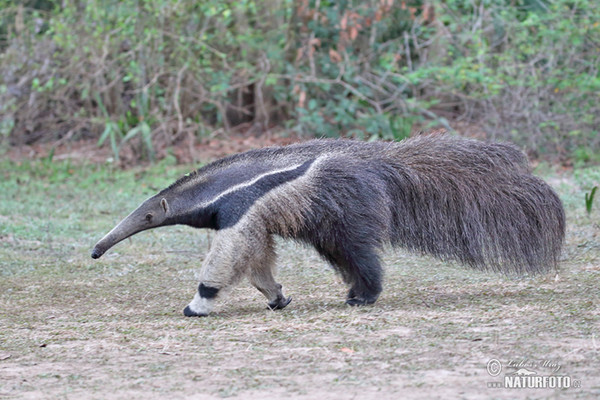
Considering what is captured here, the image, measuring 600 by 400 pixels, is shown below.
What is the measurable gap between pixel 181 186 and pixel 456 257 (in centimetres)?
184

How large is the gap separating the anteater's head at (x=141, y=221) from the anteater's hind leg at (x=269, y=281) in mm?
680

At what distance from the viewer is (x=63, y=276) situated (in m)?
6.73

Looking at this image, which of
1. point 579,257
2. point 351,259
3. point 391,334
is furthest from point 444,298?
point 579,257

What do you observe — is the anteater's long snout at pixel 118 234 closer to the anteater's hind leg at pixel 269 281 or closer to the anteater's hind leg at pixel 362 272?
the anteater's hind leg at pixel 269 281

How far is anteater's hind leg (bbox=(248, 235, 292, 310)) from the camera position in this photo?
212 inches

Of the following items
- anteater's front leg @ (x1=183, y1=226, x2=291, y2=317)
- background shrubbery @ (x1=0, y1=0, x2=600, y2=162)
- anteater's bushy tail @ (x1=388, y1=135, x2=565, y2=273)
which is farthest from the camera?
background shrubbery @ (x1=0, y1=0, x2=600, y2=162)

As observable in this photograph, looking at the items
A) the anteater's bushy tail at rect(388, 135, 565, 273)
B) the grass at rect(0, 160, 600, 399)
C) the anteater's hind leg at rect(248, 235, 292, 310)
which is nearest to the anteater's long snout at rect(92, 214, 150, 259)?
the grass at rect(0, 160, 600, 399)

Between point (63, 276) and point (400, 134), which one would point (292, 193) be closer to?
point (63, 276)

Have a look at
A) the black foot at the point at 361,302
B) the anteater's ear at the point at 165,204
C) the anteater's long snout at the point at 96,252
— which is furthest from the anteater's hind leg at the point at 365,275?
the anteater's long snout at the point at 96,252

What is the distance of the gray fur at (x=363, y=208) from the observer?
16.8 ft

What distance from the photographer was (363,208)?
5.15 meters

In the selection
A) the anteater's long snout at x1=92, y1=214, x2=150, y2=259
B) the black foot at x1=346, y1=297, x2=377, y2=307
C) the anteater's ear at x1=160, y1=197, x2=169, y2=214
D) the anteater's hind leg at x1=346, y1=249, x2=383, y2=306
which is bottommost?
the black foot at x1=346, y1=297, x2=377, y2=307

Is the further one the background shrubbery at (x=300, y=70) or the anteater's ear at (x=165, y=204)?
the background shrubbery at (x=300, y=70)

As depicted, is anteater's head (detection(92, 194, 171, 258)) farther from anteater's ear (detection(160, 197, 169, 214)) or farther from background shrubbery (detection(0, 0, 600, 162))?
background shrubbery (detection(0, 0, 600, 162))
